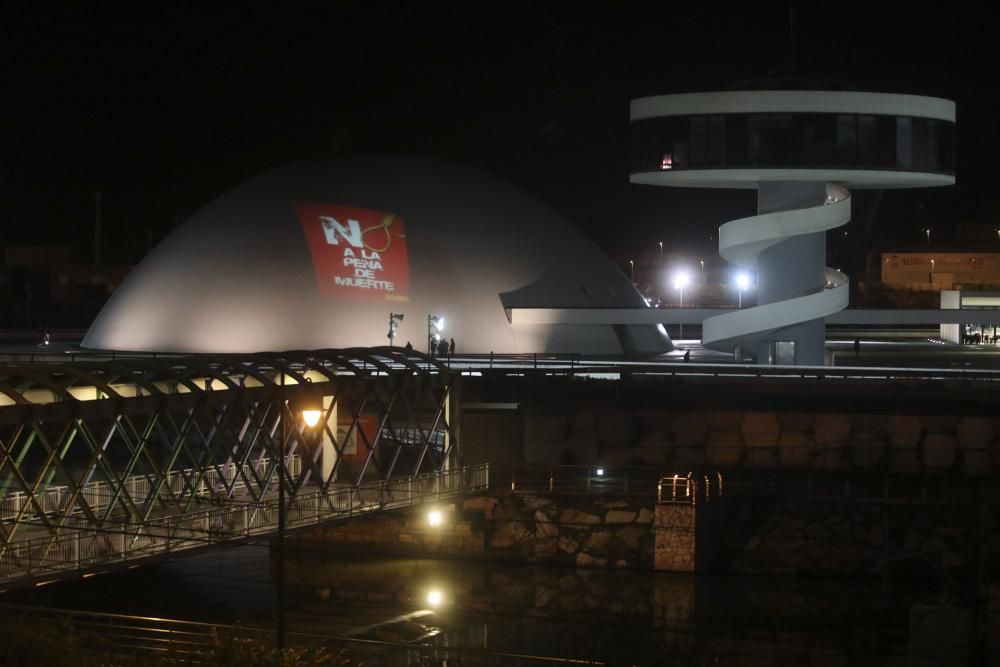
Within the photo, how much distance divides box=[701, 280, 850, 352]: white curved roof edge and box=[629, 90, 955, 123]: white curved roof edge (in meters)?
6.69

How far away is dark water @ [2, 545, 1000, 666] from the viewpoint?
33.2 meters

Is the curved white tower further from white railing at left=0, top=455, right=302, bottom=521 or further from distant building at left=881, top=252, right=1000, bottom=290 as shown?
distant building at left=881, top=252, right=1000, bottom=290

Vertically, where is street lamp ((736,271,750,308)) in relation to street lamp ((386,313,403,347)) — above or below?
above

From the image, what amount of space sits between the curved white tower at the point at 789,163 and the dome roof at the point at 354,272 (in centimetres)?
994

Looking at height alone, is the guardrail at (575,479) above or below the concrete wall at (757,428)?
below

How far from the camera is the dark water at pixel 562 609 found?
33.2 meters

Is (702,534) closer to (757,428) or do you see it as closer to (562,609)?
(562,609)

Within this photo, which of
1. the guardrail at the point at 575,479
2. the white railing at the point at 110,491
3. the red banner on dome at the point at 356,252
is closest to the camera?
the white railing at the point at 110,491

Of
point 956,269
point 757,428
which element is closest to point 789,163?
point 757,428

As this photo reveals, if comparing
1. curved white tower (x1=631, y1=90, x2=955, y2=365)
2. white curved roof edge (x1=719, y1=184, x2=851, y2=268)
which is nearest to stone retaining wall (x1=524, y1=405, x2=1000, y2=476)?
curved white tower (x1=631, y1=90, x2=955, y2=365)

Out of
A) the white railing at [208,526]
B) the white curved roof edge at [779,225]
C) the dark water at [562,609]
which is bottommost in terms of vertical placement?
the dark water at [562,609]

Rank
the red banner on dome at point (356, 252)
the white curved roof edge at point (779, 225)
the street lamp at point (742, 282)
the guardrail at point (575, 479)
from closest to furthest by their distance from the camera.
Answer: the guardrail at point (575, 479) < the white curved roof edge at point (779, 225) < the red banner on dome at point (356, 252) < the street lamp at point (742, 282)

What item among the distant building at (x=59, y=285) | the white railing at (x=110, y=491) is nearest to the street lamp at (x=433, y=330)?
the white railing at (x=110, y=491)

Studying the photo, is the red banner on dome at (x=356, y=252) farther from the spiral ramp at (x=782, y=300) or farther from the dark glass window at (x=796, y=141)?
the spiral ramp at (x=782, y=300)
